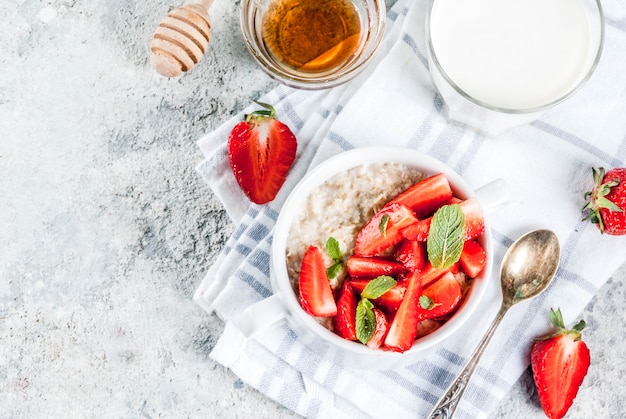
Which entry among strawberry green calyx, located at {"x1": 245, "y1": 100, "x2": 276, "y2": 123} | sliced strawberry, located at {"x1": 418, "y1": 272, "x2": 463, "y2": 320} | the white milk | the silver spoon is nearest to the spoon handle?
the silver spoon

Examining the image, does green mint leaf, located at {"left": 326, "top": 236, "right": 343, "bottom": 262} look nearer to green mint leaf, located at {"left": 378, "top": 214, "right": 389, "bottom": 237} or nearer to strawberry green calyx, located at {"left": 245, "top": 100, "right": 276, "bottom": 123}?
green mint leaf, located at {"left": 378, "top": 214, "right": 389, "bottom": 237}

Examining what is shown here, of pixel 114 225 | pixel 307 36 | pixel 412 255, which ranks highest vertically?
pixel 307 36

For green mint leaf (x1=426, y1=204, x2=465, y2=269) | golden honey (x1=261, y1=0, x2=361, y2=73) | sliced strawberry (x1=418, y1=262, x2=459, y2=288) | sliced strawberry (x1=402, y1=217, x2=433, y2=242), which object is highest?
A: golden honey (x1=261, y1=0, x2=361, y2=73)

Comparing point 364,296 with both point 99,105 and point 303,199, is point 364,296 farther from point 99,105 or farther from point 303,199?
point 99,105

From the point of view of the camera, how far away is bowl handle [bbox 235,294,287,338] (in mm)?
1157

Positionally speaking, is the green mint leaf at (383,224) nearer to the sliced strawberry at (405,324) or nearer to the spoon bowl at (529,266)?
the sliced strawberry at (405,324)

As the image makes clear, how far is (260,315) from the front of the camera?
1160mm

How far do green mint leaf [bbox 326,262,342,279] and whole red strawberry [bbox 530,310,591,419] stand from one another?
0.38 metres

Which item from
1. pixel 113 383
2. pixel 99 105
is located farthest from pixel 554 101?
pixel 113 383

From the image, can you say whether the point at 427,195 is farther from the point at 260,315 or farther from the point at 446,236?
the point at 260,315

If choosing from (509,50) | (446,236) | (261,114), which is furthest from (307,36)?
(446,236)

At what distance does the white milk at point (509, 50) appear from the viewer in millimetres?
1211

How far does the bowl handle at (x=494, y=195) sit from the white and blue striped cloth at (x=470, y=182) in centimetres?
9

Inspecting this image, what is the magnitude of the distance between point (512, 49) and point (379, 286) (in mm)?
434
